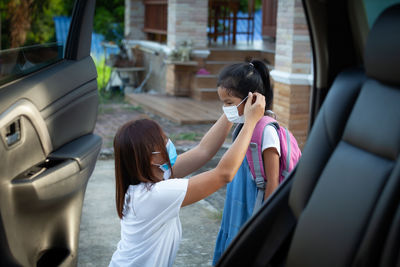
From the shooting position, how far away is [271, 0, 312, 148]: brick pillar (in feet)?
25.1

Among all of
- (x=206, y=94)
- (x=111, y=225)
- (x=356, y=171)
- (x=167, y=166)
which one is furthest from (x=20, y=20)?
(x=356, y=171)

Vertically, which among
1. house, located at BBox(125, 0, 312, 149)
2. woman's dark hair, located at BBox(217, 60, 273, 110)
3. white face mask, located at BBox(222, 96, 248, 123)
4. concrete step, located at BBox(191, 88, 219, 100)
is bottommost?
concrete step, located at BBox(191, 88, 219, 100)

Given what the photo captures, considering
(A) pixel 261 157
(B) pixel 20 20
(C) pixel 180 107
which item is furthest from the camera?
(B) pixel 20 20

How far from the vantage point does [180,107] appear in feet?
34.6

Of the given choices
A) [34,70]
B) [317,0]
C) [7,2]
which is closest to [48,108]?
[34,70]

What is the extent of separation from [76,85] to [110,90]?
11.3 m

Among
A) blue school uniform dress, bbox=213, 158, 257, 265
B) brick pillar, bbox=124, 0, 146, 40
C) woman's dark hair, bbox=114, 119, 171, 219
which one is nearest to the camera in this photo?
woman's dark hair, bbox=114, 119, 171, 219

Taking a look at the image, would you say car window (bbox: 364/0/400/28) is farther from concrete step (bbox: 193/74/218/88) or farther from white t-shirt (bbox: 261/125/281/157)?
concrete step (bbox: 193/74/218/88)

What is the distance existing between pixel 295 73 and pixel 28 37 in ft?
31.3

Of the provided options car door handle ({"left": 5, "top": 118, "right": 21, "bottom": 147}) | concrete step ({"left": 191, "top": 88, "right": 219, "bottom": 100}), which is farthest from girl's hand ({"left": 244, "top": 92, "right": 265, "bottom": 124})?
concrete step ({"left": 191, "top": 88, "right": 219, "bottom": 100})

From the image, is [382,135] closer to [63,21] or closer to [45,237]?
[45,237]

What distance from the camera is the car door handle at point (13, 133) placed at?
225cm

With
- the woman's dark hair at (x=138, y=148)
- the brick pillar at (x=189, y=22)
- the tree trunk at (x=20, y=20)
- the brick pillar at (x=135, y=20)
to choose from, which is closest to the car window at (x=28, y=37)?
the tree trunk at (x=20, y=20)

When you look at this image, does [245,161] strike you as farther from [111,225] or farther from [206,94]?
[206,94]
